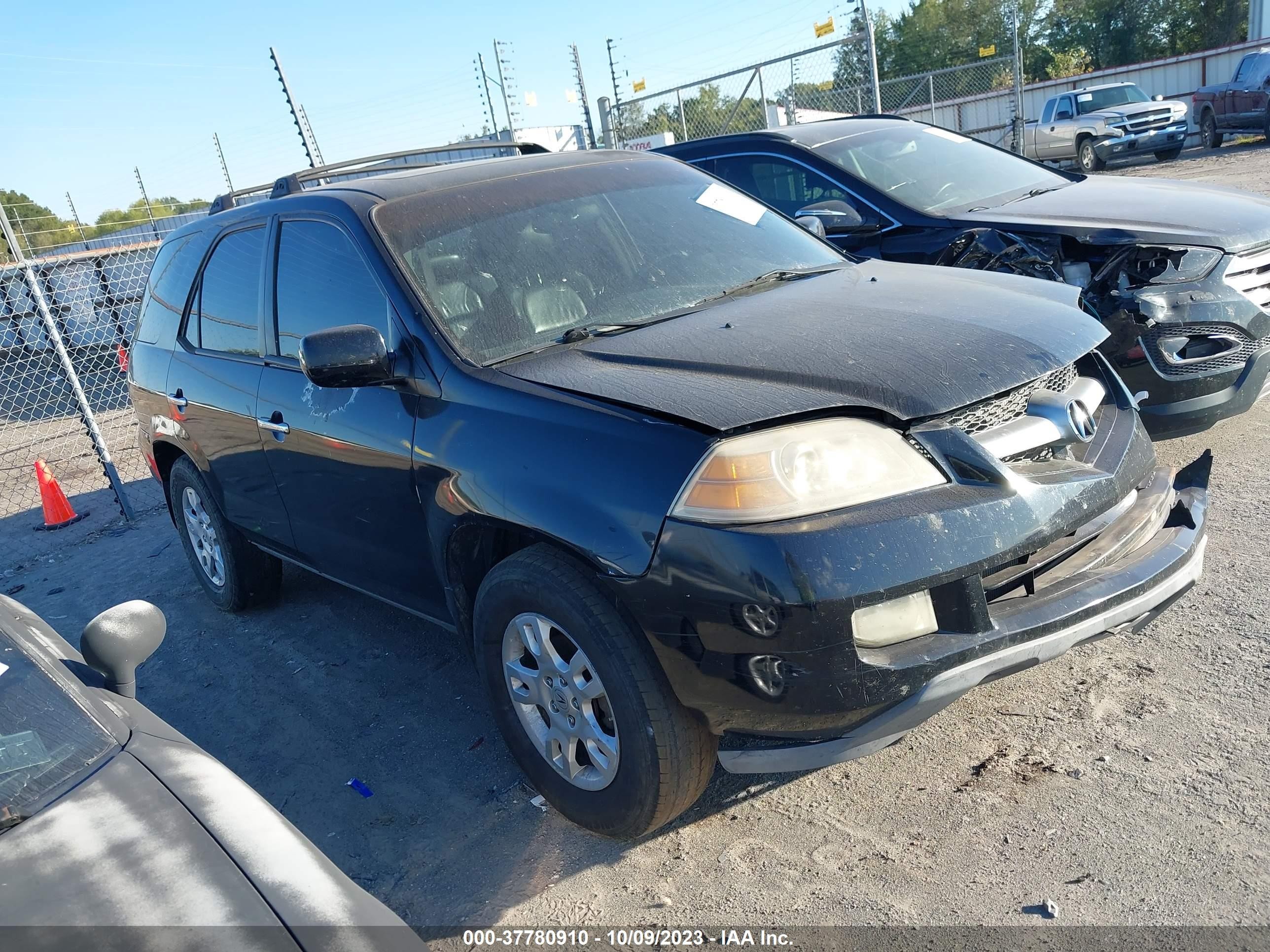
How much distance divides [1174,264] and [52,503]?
25.3 ft

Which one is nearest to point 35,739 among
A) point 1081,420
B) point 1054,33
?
point 1081,420

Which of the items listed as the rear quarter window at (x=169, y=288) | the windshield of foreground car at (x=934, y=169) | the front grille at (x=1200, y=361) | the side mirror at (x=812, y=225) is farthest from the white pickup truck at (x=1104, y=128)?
the rear quarter window at (x=169, y=288)

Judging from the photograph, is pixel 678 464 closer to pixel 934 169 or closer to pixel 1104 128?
pixel 934 169

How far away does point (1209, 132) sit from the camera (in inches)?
843

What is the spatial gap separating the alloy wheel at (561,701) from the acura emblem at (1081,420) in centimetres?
149

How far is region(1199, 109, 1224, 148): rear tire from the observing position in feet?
68.9

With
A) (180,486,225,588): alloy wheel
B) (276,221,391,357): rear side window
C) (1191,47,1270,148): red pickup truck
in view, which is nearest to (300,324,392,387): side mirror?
(276,221,391,357): rear side window

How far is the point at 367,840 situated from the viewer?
10.2 feet

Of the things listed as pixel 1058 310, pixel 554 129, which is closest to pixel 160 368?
pixel 1058 310

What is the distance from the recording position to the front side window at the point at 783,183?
597 cm

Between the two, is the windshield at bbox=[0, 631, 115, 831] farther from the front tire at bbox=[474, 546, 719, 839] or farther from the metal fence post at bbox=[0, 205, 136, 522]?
the metal fence post at bbox=[0, 205, 136, 522]

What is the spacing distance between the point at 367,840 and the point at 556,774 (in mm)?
688

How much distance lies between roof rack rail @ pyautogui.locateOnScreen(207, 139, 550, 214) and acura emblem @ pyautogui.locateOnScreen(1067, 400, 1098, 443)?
2.49 m

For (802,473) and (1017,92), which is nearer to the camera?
(802,473)
